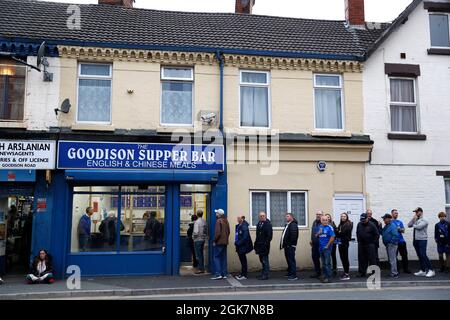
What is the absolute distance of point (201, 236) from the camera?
13.4 metres

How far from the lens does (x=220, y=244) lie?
41.8ft

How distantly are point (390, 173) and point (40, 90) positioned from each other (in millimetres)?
11681

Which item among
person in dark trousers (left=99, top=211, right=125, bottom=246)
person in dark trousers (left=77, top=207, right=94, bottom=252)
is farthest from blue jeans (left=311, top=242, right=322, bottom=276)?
person in dark trousers (left=77, top=207, right=94, bottom=252)

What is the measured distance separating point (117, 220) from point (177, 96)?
4.44 metres

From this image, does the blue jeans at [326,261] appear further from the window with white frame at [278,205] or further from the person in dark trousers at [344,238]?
the window with white frame at [278,205]

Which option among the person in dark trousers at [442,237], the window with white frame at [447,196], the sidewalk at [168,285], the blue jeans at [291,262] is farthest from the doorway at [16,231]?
the window with white frame at [447,196]

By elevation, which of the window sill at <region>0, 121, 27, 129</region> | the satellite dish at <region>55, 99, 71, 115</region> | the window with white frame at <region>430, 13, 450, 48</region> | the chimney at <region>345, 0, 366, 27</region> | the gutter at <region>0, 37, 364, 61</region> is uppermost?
the chimney at <region>345, 0, 366, 27</region>

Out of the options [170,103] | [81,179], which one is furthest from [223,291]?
[170,103]

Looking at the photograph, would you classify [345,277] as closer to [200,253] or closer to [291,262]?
[291,262]

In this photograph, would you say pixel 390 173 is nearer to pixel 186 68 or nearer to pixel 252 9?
pixel 186 68

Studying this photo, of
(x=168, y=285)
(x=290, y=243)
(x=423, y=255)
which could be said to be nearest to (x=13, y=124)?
(x=168, y=285)

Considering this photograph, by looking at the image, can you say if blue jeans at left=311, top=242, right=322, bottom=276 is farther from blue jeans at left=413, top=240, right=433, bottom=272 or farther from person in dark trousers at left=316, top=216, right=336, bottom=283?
blue jeans at left=413, top=240, right=433, bottom=272

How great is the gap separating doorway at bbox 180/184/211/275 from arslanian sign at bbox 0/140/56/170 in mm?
4110

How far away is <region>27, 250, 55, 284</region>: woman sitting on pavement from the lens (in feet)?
39.0
